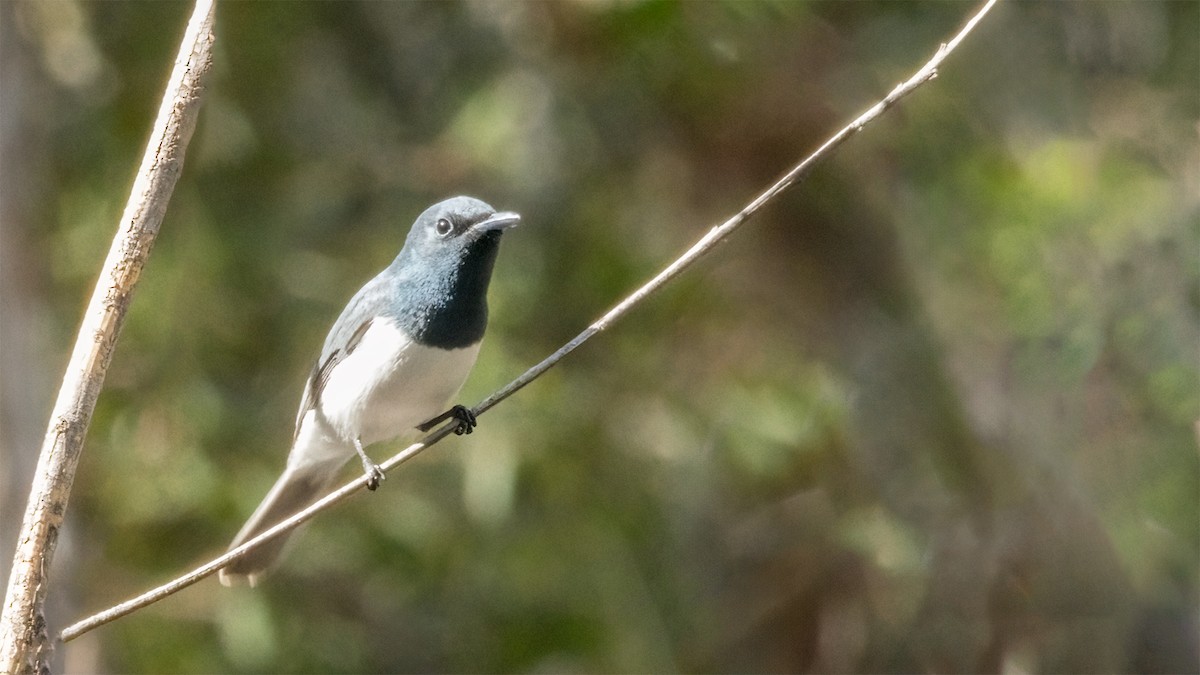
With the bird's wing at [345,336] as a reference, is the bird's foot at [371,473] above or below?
below

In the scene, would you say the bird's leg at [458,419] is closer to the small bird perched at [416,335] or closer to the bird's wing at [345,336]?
the small bird perched at [416,335]

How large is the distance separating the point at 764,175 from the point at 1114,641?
1.97 meters

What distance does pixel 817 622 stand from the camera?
4953 millimetres

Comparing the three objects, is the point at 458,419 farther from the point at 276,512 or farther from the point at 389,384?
the point at 276,512

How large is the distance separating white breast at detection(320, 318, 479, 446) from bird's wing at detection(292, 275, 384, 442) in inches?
1.5

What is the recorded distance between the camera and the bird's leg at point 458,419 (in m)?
3.14

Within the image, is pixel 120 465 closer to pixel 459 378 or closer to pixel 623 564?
pixel 623 564

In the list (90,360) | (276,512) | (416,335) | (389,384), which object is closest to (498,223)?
(416,335)

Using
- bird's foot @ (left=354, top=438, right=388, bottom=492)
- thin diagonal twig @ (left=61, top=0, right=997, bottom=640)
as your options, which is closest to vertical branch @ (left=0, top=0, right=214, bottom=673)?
thin diagonal twig @ (left=61, top=0, right=997, bottom=640)

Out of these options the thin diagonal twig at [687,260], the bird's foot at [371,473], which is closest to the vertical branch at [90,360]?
the thin diagonal twig at [687,260]

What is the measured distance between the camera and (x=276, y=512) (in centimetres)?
358

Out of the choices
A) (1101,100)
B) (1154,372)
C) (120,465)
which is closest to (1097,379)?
(1154,372)

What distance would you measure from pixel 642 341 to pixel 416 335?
2.20 m

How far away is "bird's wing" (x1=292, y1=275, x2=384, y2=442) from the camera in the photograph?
10.5ft
